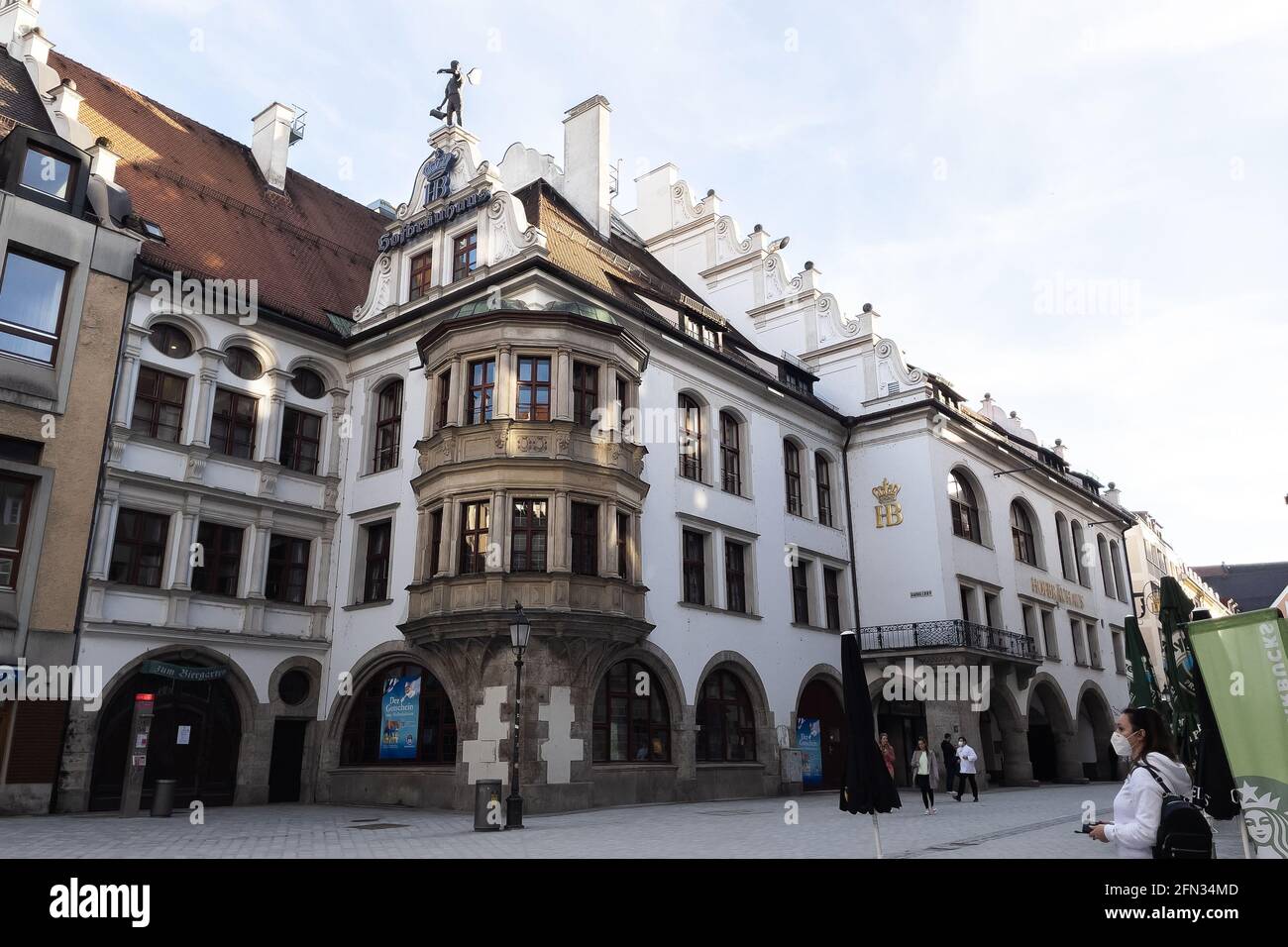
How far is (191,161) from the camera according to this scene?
29.7 metres

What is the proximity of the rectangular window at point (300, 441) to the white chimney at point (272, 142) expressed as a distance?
10.2 m

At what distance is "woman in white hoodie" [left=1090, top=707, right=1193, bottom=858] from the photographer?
18.8 ft

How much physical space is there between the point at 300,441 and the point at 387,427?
2373 millimetres

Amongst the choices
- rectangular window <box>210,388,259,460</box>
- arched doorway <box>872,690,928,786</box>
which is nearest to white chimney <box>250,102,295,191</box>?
rectangular window <box>210,388,259,460</box>

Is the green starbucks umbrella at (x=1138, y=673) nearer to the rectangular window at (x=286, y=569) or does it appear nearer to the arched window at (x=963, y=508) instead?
the arched window at (x=963, y=508)

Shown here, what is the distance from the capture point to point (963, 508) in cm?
3534

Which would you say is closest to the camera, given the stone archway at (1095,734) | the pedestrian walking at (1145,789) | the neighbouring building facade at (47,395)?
the pedestrian walking at (1145,789)

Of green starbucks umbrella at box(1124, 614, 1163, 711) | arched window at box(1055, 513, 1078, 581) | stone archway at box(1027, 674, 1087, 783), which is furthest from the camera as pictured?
arched window at box(1055, 513, 1078, 581)

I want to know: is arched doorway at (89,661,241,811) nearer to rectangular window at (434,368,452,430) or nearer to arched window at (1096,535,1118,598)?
rectangular window at (434,368,452,430)

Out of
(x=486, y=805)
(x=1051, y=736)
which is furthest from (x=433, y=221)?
(x=1051, y=736)

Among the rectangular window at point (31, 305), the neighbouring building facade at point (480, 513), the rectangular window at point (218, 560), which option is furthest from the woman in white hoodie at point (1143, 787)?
the rectangular window at point (31, 305)

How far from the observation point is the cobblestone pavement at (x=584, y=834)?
1280cm

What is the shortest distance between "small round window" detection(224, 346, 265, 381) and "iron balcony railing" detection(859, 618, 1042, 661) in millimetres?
19494

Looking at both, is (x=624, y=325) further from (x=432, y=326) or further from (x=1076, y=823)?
(x=1076, y=823)
